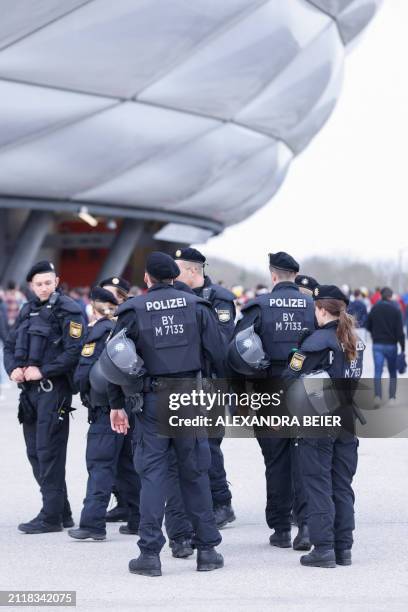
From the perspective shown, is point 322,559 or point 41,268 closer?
point 322,559

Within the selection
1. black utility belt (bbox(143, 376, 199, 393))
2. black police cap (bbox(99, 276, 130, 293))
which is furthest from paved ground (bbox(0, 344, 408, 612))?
black police cap (bbox(99, 276, 130, 293))

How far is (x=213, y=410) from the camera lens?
6.80 m

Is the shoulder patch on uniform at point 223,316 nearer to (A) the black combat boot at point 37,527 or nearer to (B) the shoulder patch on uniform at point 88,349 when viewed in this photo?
(B) the shoulder patch on uniform at point 88,349

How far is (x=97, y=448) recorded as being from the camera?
7.50 metres

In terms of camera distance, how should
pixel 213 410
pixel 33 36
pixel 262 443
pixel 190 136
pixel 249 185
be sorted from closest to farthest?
pixel 213 410, pixel 262 443, pixel 33 36, pixel 190 136, pixel 249 185

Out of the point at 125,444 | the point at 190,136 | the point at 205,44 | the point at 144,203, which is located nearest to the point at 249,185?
the point at 144,203

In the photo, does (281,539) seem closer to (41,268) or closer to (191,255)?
(191,255)

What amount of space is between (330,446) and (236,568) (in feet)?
2.74

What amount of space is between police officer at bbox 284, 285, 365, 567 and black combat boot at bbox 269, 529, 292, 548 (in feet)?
1.93

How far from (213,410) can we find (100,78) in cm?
1665

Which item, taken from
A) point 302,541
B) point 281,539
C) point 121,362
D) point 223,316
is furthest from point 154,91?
point 121,362

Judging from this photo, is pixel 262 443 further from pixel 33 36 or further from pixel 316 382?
pixel 33 36

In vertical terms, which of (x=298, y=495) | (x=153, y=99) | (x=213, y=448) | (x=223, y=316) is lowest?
(x=298, y=495)

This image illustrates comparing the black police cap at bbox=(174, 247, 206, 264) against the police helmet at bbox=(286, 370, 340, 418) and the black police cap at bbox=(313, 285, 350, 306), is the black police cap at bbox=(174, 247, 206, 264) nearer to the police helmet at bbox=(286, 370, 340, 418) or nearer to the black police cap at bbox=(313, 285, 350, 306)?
the black police cap at bbox=(313, 285, 350, 306)
